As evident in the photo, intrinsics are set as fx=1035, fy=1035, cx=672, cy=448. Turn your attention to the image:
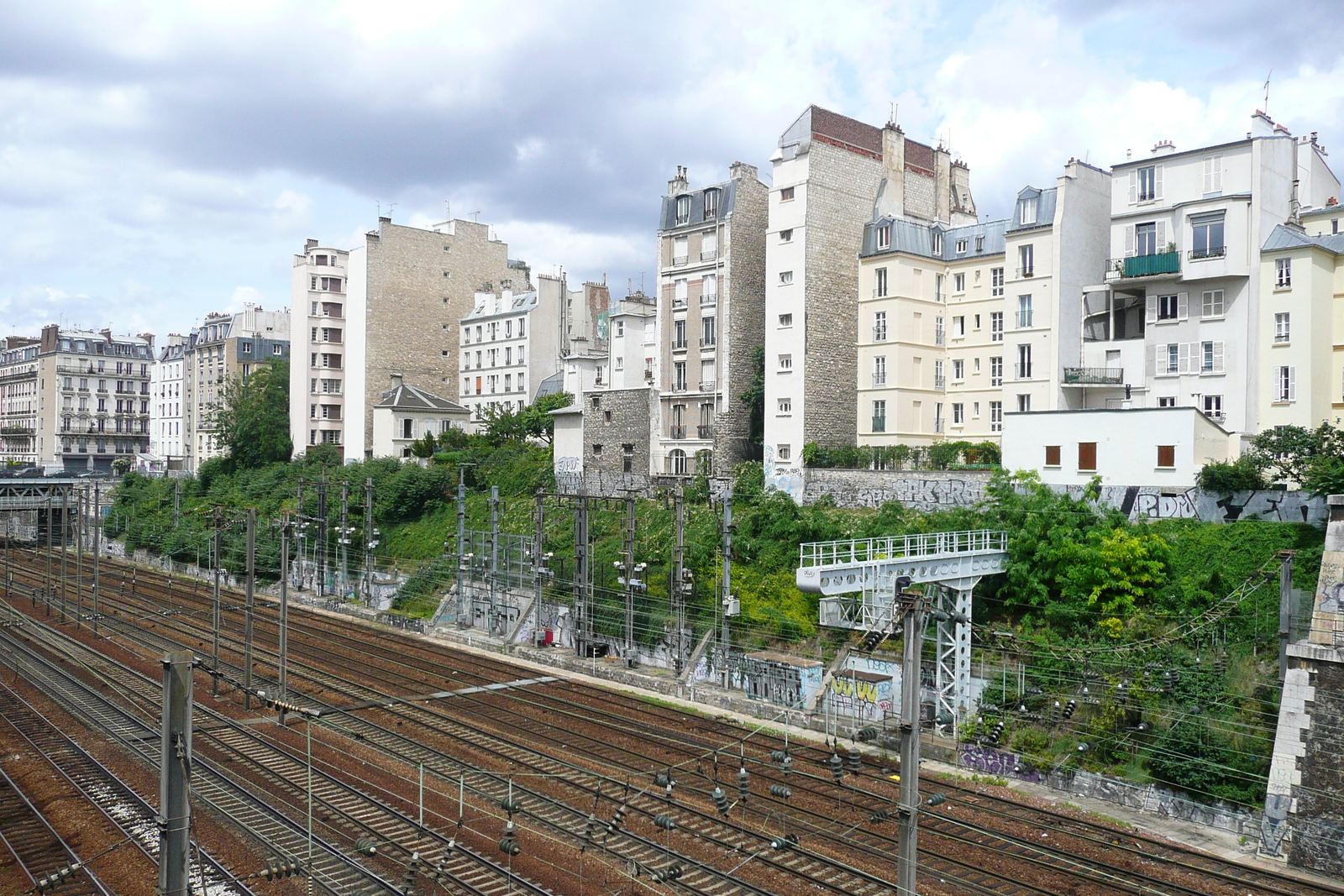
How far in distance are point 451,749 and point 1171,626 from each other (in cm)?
1847

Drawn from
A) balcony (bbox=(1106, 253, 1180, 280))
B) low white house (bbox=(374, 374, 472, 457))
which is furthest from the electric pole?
low white house (bbox=(374, 374, 472, 457))

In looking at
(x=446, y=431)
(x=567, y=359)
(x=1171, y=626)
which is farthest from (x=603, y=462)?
(x=1171, y=626)

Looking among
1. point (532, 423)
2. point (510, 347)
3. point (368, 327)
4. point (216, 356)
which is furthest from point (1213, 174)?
point (216, 356)

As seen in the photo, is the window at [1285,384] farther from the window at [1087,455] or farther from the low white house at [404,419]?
the low white house at [404,419]

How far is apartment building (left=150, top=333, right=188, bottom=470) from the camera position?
10275 cm

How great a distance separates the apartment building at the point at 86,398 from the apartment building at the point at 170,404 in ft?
27.7

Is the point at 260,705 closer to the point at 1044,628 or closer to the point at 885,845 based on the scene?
the point at 885,845

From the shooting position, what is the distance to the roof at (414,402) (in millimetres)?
69062

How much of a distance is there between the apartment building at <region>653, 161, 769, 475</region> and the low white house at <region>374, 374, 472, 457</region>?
21730 mm

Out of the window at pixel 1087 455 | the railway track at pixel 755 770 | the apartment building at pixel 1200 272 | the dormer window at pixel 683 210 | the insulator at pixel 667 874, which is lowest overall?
the railway track at pixel 755 770

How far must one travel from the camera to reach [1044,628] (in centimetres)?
2889

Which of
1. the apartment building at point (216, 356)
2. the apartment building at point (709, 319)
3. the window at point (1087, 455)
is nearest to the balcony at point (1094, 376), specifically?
the window at point (1087, 455)

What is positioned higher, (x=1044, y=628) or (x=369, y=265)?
(x=369, y=265)

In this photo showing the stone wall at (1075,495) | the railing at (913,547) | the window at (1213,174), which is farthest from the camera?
the window at (1213,174)
